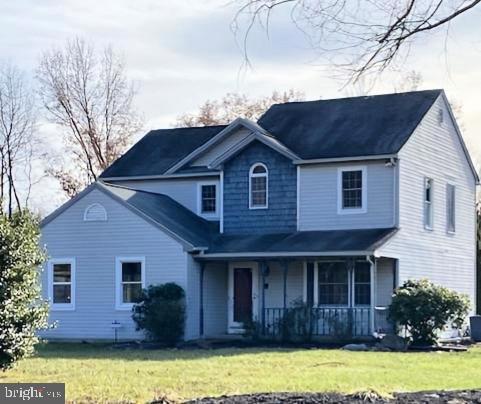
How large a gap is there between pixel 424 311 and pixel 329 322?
2.86 m

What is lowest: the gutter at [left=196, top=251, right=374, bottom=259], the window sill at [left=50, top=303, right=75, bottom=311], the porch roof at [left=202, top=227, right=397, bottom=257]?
the window sill at [left=50, top=303, right=75, bottom=311]

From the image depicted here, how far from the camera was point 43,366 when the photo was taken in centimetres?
2153

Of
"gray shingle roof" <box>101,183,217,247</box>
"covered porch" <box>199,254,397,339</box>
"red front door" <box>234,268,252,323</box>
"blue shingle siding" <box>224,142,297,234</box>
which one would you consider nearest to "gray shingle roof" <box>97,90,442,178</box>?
"blue shingle siding" <box>224,142,297,234</box>

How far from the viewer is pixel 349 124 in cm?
3344

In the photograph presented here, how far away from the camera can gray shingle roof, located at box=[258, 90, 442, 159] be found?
31.7 m

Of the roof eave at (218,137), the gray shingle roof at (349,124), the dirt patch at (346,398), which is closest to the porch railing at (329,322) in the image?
the gray shingle roof at (349,124)

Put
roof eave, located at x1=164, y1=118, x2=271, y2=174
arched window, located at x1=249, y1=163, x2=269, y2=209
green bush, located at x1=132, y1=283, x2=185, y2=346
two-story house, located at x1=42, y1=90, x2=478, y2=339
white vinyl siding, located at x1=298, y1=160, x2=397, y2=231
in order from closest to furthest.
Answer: green bush, located at x1=132, y1=283, x2=185, y2=346 → two-story house, located at x1=42, y1=90, x2=478, y2=339 → white vinyl siding, located at x1=298, y1=160, x2=397, y2=231 → arched window, located at x1=249, y1=163, x2=269, y2=209 → roof eave, located at x1=164, y1=118, x2=271, y2=174

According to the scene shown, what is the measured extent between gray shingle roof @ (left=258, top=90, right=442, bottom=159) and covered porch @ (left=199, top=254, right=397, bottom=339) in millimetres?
3528

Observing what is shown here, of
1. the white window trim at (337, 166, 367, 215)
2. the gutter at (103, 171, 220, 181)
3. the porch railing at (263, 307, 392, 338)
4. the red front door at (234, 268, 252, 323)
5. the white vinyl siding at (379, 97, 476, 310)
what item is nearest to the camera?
the porch railing at (263, 307, 392, 338)

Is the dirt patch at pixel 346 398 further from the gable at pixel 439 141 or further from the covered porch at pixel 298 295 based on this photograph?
the gable at pixel 439 141

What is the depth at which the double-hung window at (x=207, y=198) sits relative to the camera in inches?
1375

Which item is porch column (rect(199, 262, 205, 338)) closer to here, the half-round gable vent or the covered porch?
the covered porch

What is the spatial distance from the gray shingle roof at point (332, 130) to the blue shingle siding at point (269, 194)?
0.82 metres

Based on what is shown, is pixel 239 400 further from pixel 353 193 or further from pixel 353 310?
pixel 353 193
